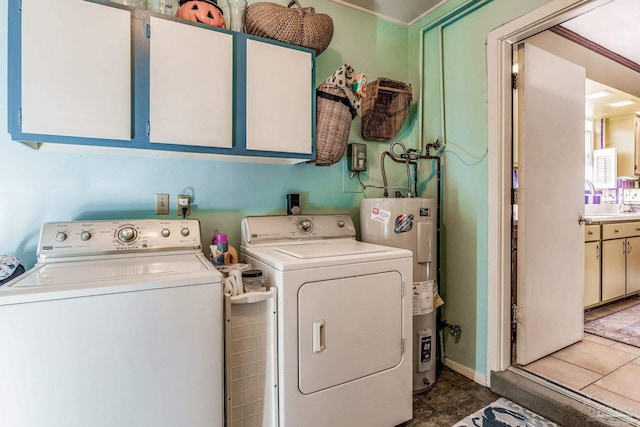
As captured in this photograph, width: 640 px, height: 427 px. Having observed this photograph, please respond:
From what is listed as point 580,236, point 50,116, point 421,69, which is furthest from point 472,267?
point 50,116

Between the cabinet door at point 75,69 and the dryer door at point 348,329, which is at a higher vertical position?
the cabinet door at point 75,69

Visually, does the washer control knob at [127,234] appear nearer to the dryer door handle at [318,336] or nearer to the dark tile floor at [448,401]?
A: the dryer door handle at [318,336]

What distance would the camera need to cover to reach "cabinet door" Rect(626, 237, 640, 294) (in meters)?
3.47

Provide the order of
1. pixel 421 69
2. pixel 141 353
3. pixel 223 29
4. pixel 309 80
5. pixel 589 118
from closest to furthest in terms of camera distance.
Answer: pixel 141 353, pixel 223 29, pixel 309 80, pixel 421 69, pixel 589 118

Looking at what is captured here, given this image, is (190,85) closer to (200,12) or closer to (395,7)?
(200,12)

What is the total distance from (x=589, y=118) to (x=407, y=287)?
4.39 meters

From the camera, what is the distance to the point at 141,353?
1121mm

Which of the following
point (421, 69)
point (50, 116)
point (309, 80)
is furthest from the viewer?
point (421, 69)

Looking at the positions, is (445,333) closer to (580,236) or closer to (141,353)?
(580,236)

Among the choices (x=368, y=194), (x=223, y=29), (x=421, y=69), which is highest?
(x=421, y=69)

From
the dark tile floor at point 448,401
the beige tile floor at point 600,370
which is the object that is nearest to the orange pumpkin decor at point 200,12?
the dark tile floor at point 448,401

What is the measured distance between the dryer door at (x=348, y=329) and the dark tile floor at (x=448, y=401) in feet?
1.46

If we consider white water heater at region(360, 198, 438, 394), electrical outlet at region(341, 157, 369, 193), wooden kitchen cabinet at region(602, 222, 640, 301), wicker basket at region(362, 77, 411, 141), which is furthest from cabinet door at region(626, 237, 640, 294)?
electrical outlet at region(341, 157, 369, 193)

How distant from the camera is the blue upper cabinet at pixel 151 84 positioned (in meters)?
1.36
